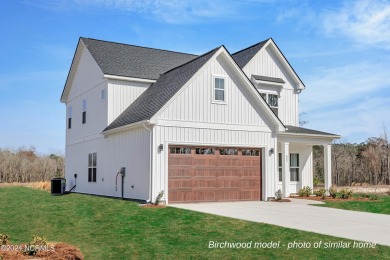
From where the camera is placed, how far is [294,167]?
26297 mm

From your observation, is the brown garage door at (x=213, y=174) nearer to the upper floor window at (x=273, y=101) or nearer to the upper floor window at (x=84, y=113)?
the upper floor window at (x=273, y=101)

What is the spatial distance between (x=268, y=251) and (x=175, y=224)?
3.78 meters

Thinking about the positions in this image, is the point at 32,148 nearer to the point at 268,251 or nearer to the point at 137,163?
the point at 137,163

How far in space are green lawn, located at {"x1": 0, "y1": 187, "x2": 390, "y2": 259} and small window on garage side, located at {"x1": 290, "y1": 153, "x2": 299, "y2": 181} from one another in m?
11.9

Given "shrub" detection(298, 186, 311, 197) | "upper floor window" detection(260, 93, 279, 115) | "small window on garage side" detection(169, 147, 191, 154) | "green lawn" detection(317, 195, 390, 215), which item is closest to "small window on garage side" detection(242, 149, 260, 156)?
"small window on garage side" detection(169, 147, 191, 154)

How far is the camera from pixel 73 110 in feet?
96.0

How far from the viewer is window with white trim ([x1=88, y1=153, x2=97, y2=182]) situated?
24812mm

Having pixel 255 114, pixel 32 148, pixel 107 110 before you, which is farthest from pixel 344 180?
pixel 32 148

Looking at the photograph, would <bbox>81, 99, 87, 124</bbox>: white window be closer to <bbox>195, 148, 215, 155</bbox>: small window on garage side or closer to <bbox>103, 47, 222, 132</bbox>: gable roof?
<bbox>103, 47, 222, 132</bbox>: gable roof

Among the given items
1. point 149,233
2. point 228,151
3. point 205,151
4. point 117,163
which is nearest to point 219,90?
point 228,151

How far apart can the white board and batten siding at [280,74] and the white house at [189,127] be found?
0.19 ft

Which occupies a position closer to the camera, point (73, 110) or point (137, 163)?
point (137, 163)

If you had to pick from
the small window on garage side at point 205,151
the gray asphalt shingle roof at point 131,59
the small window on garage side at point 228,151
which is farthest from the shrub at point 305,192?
the gray asphalt shingle roof at point 131,59

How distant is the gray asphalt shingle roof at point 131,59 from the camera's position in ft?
78.8
